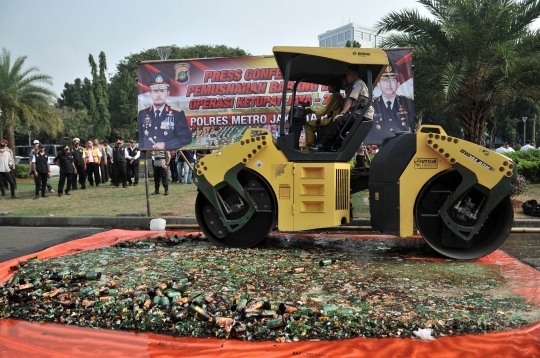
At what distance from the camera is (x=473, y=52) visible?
38.9ft

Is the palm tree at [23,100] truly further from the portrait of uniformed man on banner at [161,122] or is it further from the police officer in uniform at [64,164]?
the portrait of uniformed man on banner at [161,122]

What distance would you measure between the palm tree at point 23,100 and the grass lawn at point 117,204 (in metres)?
12.5

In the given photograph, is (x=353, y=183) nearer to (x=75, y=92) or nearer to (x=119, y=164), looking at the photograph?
(x=119, y=164)

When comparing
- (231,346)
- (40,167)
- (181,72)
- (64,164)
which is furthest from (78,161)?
(231,346)

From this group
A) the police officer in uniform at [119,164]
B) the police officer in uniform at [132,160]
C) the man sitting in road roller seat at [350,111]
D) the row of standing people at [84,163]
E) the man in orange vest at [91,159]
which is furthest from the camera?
the man in orange vest at [91,159]

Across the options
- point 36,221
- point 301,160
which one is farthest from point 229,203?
point 36,221

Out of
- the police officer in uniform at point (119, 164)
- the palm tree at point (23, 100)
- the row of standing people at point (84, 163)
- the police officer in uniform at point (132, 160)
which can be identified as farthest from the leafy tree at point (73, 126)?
the police officer in uniform at point (119, 164)

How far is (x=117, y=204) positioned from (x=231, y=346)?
32.0 feet

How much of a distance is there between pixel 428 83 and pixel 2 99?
75.4 ft

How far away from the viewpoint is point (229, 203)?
21.2 feet

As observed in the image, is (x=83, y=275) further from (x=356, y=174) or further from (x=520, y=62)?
(x=520, y=62)

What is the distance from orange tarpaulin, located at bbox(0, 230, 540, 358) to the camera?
10.1 feet

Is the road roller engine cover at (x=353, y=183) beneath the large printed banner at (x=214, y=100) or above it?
beneath

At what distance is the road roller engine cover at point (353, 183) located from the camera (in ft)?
18.3
